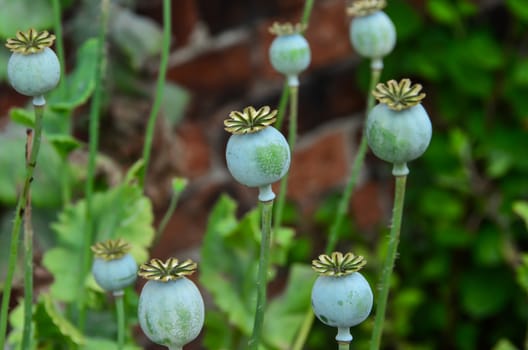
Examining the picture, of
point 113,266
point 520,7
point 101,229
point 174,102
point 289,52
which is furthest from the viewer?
point 520,7

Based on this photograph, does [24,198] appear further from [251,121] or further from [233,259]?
[233,259]

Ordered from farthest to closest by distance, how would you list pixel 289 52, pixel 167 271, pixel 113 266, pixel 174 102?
pixel 174 102
pixel 289 52
pixel 113 266
pixel 167 271

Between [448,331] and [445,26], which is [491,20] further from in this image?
[448,331]

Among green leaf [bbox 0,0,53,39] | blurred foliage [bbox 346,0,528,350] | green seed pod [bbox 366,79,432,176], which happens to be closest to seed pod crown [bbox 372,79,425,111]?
green seed pod [bbox 366,79,432,176]

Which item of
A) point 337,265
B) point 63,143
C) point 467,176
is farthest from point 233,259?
point 467,176

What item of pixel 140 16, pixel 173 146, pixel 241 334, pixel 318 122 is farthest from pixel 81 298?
pixel 318 122

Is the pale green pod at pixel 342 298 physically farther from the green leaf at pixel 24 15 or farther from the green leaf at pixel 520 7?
the green leaf at pixel 520 7

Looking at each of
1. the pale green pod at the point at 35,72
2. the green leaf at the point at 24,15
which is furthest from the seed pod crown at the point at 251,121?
the green leaf at the point at 24,15
